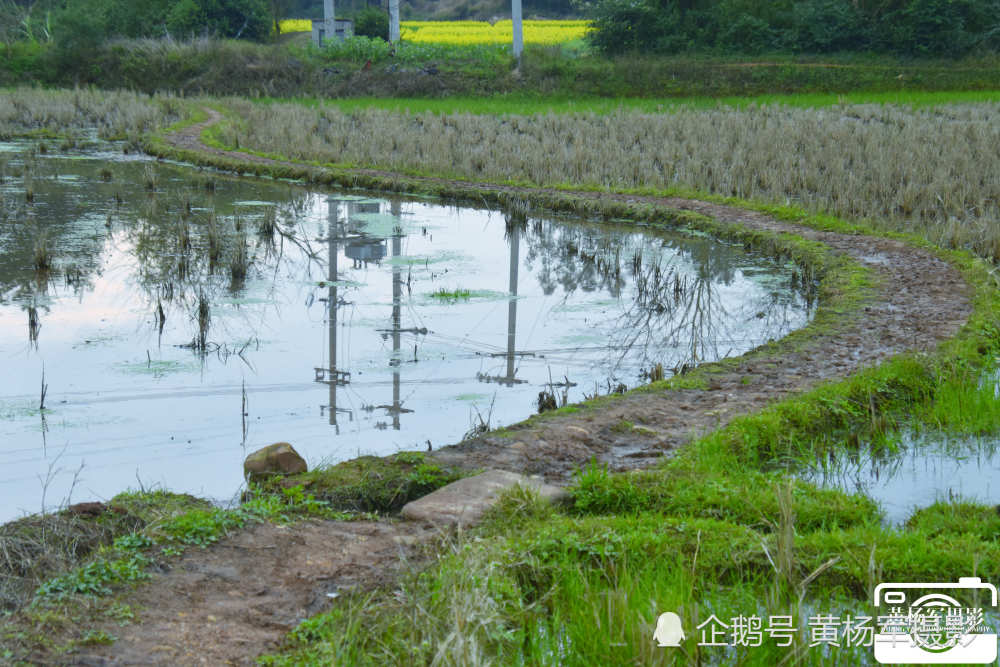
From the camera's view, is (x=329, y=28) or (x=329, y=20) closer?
(x=329, y=20)

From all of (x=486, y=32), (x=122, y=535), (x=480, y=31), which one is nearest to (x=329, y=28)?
(x=486, y=32)

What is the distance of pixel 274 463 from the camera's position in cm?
457

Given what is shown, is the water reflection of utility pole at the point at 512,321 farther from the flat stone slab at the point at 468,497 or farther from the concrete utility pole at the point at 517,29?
the concrete utility pole at the point at 517,29

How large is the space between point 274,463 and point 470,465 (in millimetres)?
890

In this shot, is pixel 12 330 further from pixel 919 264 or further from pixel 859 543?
pixel 919 264

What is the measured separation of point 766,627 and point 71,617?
2064mm

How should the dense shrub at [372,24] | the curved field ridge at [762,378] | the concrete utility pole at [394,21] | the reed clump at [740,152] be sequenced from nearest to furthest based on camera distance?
the curved field ridge at [762,378], the reed clump at [740,152], the concrete utility pole at [394,21], the dense shrub at [372,24]

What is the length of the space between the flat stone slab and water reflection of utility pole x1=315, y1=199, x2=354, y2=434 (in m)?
1.35

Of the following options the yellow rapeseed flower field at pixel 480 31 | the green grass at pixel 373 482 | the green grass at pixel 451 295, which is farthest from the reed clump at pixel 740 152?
the yellow rapeseed flower field at pixel 480 31

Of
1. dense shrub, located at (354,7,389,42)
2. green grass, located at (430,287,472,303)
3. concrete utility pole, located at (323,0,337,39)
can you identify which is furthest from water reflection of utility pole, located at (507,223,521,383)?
dense shrub, located at (354,7,389,42)

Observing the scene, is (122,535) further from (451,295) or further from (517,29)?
(517,29)

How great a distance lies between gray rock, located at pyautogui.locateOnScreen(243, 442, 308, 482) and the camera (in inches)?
179

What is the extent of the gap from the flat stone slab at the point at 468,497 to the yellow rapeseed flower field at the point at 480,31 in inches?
1577

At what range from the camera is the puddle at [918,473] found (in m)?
4.30
